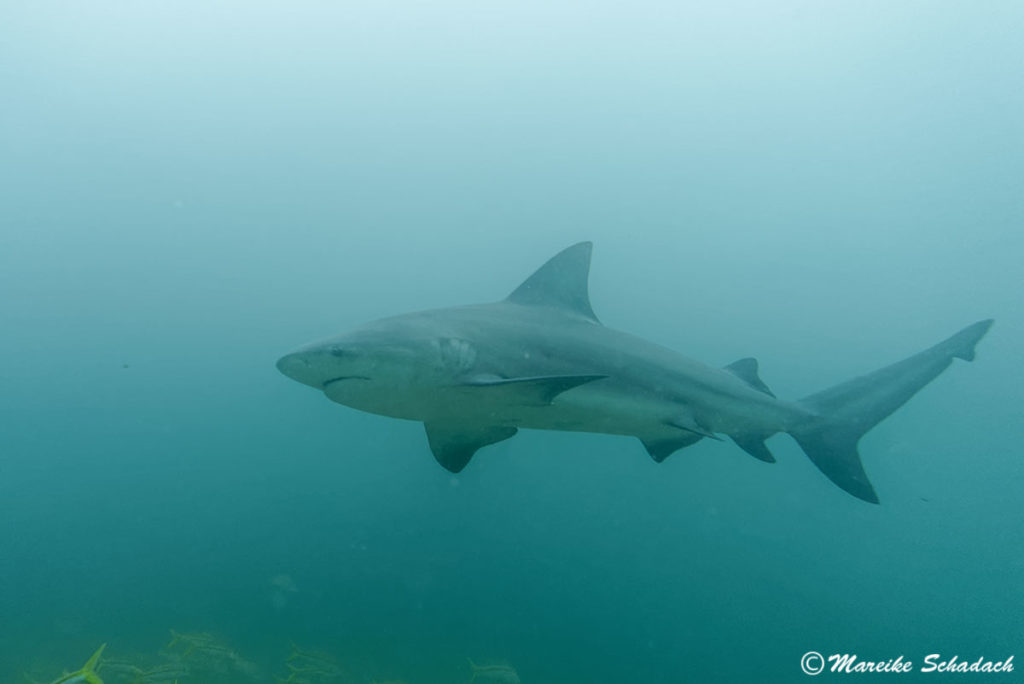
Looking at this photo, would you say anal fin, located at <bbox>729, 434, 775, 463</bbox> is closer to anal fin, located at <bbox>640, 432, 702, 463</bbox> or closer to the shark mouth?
anal fin, located at <bbox>640, 432, 702, 463</bbox>

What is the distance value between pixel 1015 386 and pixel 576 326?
49.9m

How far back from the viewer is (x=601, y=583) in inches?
2004

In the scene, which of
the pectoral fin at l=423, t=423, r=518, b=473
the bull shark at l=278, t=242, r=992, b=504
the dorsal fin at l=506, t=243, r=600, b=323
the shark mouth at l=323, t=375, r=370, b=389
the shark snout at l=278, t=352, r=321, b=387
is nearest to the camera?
the shark snout at l=278, t=352, r=321, b=387

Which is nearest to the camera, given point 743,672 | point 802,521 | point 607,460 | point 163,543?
point 163,543

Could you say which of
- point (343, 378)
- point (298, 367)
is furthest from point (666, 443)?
point (298, 367)

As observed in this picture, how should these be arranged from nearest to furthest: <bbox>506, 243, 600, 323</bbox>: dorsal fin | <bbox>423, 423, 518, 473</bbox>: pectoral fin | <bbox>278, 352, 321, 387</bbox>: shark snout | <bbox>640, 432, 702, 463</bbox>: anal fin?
<bbox>278, 352, 321, 387</bbox>: shark snout → <bbox>423, 423, 518, 473</bbox>: pectoral fin → <bbox>640, 432, 702, 463</bbox>: anal fin → <bbox>506, 243, 600, 323</bbox>: dorsal fin

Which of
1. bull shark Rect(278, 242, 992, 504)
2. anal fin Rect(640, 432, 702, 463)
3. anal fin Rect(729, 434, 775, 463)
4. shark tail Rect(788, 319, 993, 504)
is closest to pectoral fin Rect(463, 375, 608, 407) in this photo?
bull shark Rect(278, 242, 992, 504)

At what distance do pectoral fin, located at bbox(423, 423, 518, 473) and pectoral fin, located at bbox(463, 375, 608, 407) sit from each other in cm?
88

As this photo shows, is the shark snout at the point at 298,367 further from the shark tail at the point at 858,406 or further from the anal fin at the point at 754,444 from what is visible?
the shark tail at the point at 858,406

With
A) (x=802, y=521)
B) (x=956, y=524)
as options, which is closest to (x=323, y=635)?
(x=802, y=521)

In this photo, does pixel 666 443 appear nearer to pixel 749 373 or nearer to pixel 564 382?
pixel 749 373

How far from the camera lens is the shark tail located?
573 cm

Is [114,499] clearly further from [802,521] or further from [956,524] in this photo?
[956,524]

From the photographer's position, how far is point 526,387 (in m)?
4.36
